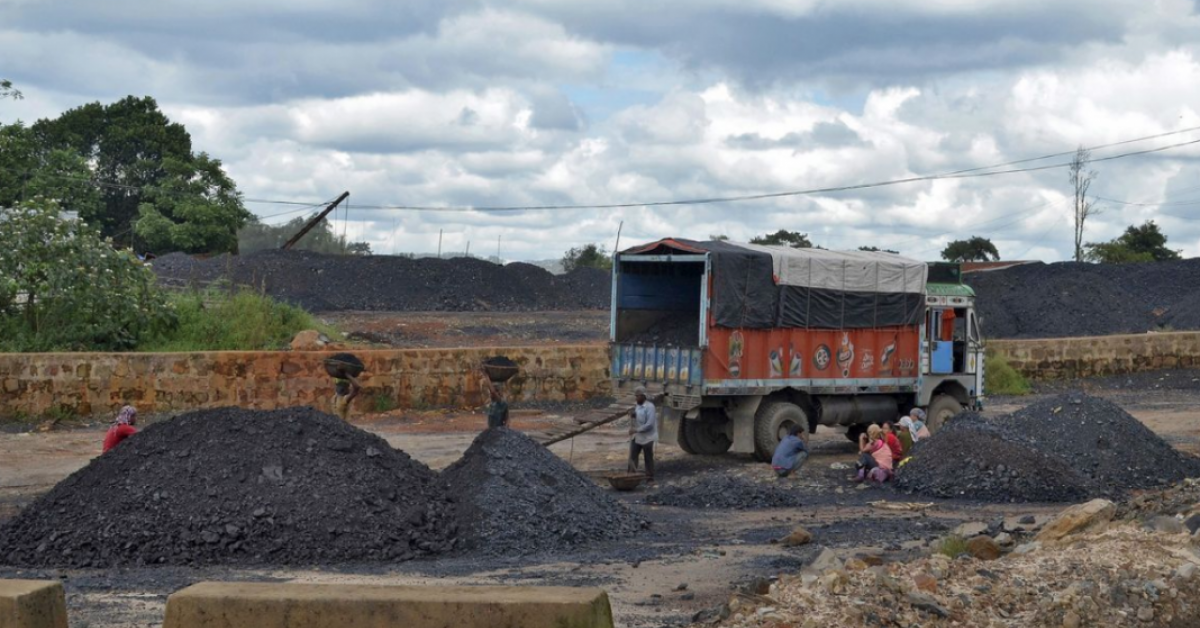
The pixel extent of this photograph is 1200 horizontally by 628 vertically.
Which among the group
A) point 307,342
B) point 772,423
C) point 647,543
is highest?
point 307,342

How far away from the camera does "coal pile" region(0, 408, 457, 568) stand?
1246 centimetres

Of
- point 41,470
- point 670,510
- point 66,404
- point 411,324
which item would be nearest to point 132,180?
point 411,324

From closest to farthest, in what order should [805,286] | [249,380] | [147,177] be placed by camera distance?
[805,286] → [249,380] → [147,177]

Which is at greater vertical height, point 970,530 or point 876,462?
point 876,462

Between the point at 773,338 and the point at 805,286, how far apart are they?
945mm

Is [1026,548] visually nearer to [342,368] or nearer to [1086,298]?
[342,368]

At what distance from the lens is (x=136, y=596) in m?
10.6

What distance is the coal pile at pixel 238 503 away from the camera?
12461 millimetres

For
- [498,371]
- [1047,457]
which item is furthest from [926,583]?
[498,371]

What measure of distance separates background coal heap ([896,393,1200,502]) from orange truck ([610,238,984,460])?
195 cm

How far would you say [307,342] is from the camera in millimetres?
28156

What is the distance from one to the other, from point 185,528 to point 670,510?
19.2ft

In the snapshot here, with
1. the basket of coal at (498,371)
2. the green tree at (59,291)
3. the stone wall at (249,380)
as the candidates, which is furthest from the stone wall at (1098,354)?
the green tree at (59,291)

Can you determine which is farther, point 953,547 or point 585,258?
point 585,258
